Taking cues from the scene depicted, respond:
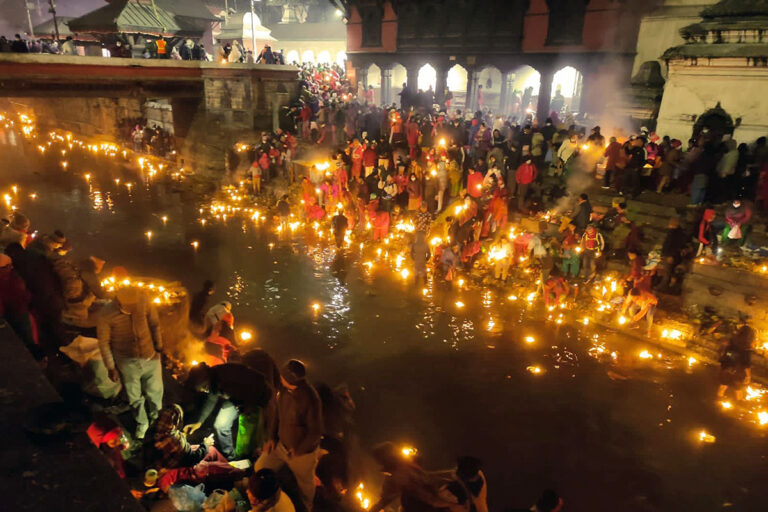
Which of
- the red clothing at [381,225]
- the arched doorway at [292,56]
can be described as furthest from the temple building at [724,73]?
the arched doorway at [292,56]

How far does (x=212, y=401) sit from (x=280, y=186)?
15.2 m

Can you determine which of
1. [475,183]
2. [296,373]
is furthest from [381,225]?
[296,373]

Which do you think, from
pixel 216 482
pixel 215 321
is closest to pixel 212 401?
pixel 216 482

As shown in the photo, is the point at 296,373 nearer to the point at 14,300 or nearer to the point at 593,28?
the point at 14,300

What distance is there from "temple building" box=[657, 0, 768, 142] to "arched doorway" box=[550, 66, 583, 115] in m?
17.7

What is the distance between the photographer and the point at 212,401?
5621 mm

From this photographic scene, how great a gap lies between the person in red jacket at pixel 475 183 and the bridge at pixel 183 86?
14.2 meters

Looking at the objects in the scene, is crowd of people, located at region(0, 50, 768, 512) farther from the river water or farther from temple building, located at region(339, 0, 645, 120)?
temple building, located at region(339, 0, 645, 120)

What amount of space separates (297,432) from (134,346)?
244cm

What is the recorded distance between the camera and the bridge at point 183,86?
18406 millimetres

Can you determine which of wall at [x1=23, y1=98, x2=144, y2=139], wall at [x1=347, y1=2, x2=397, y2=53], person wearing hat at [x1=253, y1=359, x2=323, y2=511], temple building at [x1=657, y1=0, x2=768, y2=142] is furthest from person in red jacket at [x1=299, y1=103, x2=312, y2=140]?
person wearing hat at [x1=253, y1=359, x2=323, y2=511]

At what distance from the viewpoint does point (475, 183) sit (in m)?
13.8

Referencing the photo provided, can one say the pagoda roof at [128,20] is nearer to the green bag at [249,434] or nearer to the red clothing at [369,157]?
the red clothing at [369,157]

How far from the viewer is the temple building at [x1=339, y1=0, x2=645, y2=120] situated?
22688mm
